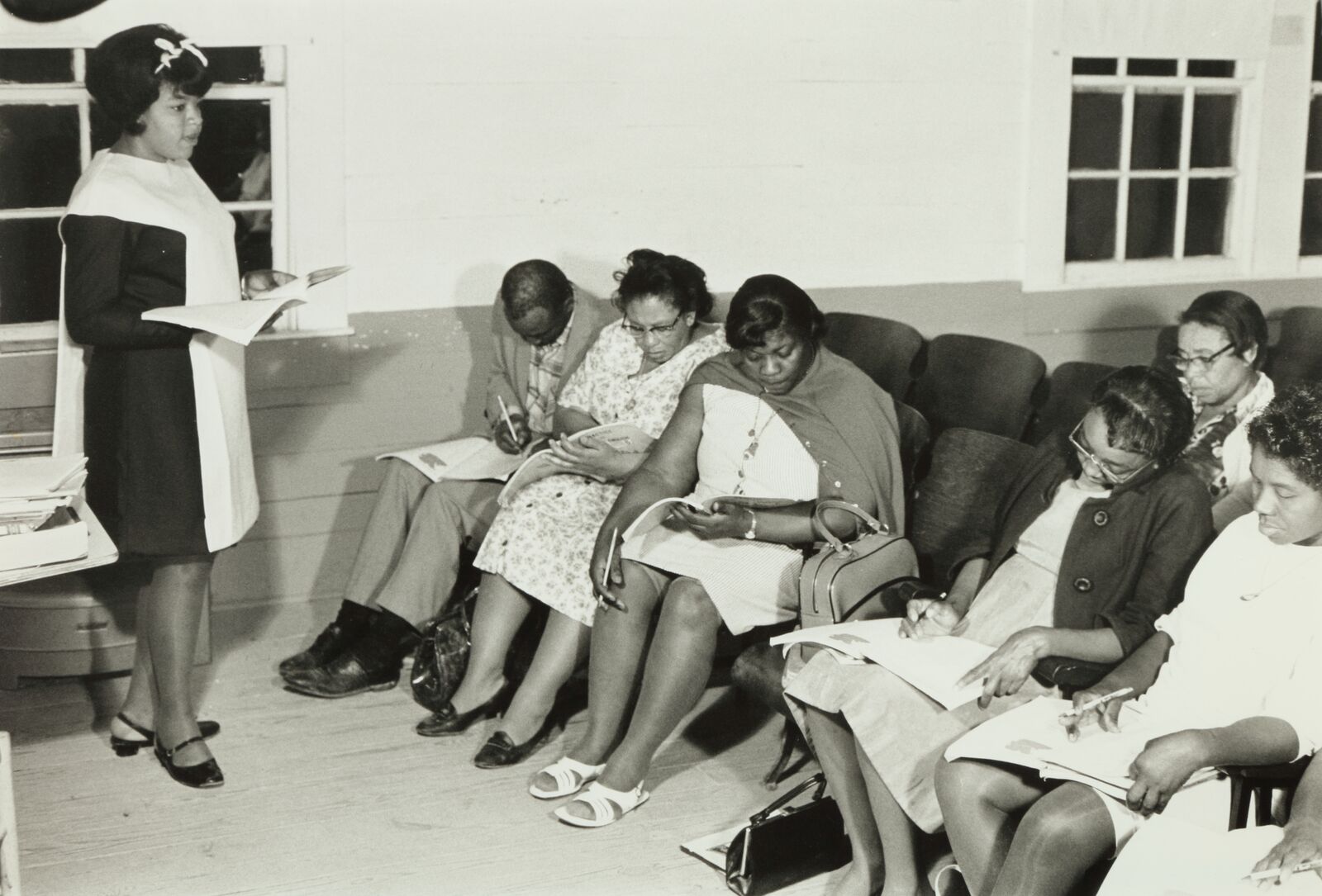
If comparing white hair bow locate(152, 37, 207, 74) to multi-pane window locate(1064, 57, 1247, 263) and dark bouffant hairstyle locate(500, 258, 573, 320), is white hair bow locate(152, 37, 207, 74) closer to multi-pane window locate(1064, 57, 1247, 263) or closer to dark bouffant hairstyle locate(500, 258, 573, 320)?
dark bouffant hairstyle locate(500, 258, 573, 320)

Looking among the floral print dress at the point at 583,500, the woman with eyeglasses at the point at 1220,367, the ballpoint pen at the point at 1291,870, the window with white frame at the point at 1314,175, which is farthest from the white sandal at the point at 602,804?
the window with white frame at the point at 1314,175

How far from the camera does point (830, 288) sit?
17.4ft

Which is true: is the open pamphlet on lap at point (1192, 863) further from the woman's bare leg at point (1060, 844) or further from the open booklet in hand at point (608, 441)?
the open booklet in hand at point (608, 441)

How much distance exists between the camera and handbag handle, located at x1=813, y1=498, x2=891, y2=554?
336cm

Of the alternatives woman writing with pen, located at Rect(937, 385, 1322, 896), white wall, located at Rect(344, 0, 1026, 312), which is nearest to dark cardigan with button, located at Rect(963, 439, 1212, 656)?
woman writing with pen, located at Rect(937, 385, 1322, 896)

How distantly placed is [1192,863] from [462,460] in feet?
8.60

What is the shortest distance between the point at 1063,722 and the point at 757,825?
0.75 meters

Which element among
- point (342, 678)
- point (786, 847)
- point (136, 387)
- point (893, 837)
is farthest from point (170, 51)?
point (893, 837)

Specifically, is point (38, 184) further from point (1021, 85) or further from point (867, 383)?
point (1021, 85)

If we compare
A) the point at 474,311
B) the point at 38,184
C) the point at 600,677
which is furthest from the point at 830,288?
the point at 38,184

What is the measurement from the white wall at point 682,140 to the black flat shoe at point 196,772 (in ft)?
5.13

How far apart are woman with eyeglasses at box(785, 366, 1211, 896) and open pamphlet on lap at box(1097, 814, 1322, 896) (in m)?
0.54

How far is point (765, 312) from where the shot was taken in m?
3.57

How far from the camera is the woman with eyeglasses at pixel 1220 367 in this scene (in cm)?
356
